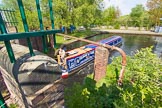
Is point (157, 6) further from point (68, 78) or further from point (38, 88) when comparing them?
point (38, 88)

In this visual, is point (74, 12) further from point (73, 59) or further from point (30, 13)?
point (73, 59)

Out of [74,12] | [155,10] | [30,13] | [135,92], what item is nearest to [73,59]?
[135,92]

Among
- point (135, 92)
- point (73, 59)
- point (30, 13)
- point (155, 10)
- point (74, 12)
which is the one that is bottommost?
point (73, 59)

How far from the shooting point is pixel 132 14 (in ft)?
109

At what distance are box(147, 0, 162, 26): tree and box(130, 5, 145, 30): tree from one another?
3.69 metres

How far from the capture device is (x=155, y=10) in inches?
968

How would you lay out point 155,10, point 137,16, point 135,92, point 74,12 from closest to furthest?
point 135,92, point 74,12, point 155,10, point 137,16

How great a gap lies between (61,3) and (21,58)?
54.2 feet

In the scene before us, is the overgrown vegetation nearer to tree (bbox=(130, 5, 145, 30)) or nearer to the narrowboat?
the narrowboat

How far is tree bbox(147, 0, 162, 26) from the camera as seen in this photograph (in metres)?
24.0

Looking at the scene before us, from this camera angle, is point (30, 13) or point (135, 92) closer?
point (135, 92)

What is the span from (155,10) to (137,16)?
7994 mm

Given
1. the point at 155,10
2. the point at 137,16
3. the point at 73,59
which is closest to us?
the point at 73,59

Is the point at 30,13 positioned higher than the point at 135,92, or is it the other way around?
the point at 30,13
